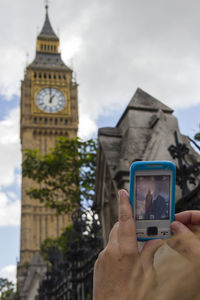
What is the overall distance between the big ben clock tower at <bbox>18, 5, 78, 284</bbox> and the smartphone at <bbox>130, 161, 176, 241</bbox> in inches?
2399

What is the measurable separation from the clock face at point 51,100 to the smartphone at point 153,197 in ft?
204

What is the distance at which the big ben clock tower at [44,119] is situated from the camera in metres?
62.2

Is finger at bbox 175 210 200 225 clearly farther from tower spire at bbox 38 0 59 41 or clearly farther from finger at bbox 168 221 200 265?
tower spire at bbox 38 0 59 41

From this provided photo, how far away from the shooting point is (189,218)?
3.73 ft

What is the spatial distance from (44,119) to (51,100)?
3075 millimetres

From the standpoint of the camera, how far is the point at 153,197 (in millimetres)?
1300

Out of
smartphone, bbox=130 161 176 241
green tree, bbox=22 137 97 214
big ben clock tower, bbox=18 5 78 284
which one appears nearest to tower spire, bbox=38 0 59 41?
big ben clock tower, bbox=18 5 78 284

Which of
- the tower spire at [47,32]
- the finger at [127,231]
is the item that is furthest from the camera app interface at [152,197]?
the tower spire at [47,32]

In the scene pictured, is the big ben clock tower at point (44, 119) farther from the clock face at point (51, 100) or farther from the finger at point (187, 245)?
the finger at point (187, 245)

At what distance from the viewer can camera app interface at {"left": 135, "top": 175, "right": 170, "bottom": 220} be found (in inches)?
49.3

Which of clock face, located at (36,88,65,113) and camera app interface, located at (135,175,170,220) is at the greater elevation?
clock face, located at (36,88,65,113)

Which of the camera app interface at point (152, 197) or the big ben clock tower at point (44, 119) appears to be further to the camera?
the big ben clock tower at point (44, 119)

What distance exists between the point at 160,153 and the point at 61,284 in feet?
9.21

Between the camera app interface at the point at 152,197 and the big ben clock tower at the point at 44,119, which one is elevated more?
the big ben clock tower at the point at 44,119
